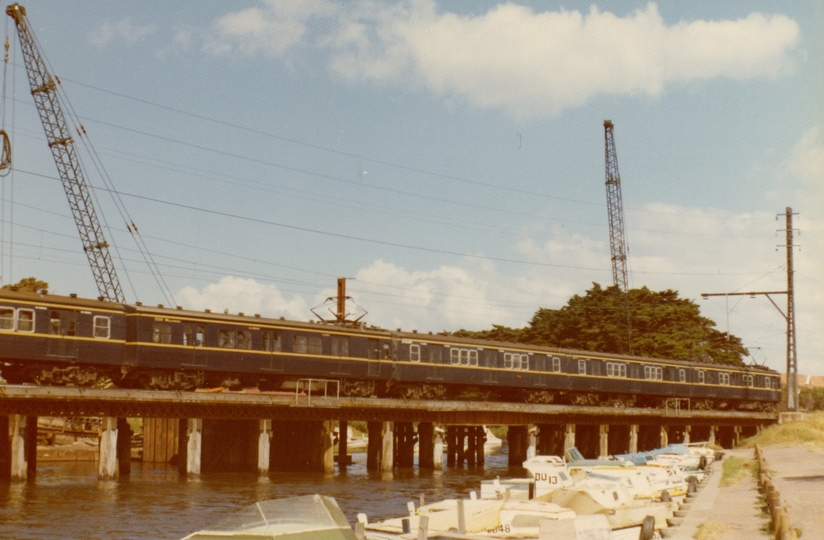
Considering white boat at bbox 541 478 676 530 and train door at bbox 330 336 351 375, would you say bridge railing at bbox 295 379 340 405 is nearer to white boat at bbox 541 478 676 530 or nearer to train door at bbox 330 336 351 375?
train door at bbox 330 336 351 375

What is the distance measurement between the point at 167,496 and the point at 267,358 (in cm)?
1065

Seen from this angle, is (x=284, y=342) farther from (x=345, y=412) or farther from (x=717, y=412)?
(x=717, y=412)

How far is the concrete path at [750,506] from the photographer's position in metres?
19.5

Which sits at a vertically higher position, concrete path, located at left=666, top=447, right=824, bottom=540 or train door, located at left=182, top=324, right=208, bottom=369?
train door, located at left=182, top=324, right=208, bottom=369

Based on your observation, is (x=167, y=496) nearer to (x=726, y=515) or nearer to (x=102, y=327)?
(x=102, y=327)

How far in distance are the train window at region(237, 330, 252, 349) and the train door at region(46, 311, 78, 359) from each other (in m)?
7.91

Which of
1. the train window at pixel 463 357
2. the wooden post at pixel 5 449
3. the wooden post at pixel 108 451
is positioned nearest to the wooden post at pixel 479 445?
the train window at pixel 463 357

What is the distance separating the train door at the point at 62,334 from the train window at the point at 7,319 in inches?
59.0

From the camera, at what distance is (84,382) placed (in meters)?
36.9

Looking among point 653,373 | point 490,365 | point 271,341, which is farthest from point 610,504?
point 653,373

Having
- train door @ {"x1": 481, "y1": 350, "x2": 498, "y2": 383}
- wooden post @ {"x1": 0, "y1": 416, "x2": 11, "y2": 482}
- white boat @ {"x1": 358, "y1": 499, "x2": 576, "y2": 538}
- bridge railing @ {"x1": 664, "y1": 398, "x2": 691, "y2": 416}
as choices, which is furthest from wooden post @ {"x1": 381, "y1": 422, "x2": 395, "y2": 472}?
bridge railing @ {"x1": 664, "y1": 398, "x2": 691, "y2": 416}

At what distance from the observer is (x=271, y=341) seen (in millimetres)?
43250

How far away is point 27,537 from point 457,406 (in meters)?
27.4

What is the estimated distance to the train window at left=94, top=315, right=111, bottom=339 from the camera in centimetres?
3697
